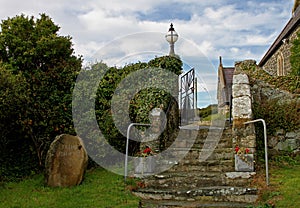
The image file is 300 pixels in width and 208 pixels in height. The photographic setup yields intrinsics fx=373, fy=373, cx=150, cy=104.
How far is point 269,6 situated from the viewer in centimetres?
1232

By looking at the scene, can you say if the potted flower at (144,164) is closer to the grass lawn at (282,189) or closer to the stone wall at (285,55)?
the grass lawn at (282,189)

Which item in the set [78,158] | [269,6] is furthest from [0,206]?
[269,6]

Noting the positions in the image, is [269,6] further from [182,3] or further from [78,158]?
[78,158]

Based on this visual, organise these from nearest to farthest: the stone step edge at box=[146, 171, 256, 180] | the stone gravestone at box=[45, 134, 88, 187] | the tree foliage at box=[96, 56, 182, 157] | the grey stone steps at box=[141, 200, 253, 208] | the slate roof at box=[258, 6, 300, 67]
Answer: the grey stone steps at box=[141, 200, 253, 208] < the stone gravestone at box=[45, 134, 88, 187] < the stone step edge at box=[146, 171, 256, 180] < the tree foliage at box=[96, 56, 182, 157] < the slate roof at box=[258, 6, 300, 67]

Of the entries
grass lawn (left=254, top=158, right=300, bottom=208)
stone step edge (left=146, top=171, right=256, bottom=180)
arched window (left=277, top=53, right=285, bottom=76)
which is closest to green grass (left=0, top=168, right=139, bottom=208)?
stone step edge (left=146, top=171, right=256, bottom=180)

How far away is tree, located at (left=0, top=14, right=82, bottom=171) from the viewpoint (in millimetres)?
8852

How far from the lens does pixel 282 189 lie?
6.55m

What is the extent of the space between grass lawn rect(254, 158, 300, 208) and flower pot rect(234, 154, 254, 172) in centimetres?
41

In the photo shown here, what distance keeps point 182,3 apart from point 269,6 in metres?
3.49

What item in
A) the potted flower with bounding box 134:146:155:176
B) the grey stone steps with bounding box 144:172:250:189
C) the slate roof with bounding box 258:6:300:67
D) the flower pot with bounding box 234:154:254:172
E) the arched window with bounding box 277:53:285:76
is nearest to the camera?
the grey stone steps with bounding box 144:172:250:189

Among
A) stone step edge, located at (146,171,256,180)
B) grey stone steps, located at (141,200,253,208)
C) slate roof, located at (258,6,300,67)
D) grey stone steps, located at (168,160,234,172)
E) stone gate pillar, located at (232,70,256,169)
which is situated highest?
slate roof, located at (258,6,300,67)

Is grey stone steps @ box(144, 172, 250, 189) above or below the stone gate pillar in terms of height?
below

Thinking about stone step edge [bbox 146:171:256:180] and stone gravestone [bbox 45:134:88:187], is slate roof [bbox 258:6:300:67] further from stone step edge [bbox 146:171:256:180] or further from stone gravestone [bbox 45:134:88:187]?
stone gravestone [bbox 45:134:88:187]

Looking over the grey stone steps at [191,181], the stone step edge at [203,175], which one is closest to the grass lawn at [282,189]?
the stone step edge at [203,175]
